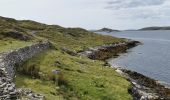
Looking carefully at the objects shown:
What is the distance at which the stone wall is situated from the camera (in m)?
34.7

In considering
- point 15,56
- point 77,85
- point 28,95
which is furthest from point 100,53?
point 28,95

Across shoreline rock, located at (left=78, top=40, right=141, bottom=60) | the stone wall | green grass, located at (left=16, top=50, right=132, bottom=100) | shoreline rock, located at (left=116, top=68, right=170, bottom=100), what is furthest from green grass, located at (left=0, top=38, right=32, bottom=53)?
shoreline rock, located at (left=78, top=40, right=141, bottom=60)

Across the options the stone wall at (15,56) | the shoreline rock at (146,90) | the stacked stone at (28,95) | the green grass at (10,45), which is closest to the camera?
the stacked stone at (28,95)

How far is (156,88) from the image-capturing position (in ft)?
185

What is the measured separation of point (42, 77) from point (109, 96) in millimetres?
8048

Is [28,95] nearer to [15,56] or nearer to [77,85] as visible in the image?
[77,85]

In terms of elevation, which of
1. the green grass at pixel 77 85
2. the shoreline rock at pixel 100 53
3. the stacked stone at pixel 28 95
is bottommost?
the shoreline rock at pixel 100 53

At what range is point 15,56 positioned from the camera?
42.7 meters

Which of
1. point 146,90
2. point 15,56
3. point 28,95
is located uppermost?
point 15,56

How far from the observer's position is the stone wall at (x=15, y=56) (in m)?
34.7

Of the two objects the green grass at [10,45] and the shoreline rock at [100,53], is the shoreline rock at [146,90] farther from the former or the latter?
the shoreline rock at [100,53]

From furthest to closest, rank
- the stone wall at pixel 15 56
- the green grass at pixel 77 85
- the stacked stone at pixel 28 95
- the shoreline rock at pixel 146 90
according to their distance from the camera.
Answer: the shoreline rock at pixel 146 90
the green grass at pixel 77 85
the stone wall at pixel 15 56
the stacked stone at pixel 28 95

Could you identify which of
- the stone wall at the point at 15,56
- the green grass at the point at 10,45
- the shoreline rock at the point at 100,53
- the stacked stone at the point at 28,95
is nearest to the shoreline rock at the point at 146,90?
the stone wall at the point at 15,56

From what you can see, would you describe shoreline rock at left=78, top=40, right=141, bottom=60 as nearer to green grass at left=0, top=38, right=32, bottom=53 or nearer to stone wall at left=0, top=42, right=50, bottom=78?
green grass at left=0, top=38, right=32, bottom=53
